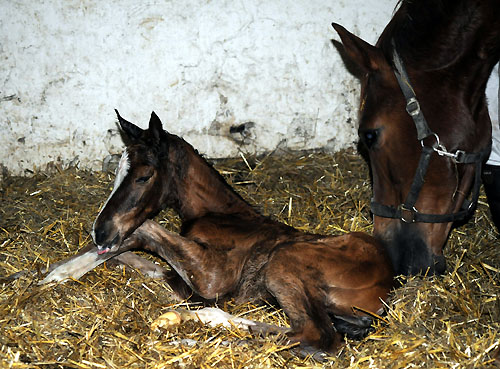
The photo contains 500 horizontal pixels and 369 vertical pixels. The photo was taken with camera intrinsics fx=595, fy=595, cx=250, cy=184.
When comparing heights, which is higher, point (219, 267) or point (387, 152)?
point (387, 152)

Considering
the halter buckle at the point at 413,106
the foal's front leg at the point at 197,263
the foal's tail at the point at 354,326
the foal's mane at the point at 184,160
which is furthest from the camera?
the foal's mane at the point at 184,160

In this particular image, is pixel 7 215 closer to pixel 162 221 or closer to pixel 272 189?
pixel 162 221

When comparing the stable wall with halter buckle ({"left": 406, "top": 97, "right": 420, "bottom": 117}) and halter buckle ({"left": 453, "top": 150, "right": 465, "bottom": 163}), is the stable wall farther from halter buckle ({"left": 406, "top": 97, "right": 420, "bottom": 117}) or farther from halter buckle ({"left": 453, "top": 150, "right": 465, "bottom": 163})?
halter buckle ({"left": 453, "top": 150, "right": 465, "bottom": 163})

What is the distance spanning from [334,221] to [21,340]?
230 cm

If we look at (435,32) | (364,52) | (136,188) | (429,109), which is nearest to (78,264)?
(136,188)

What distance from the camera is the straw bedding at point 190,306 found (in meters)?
2.73

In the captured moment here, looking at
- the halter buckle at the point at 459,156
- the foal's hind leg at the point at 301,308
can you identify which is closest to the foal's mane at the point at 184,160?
the foal's hind leg at the point at 301,308

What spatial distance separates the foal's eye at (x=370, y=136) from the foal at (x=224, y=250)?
0.58 m

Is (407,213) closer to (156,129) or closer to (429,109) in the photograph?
(429,109)

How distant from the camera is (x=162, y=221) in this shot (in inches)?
169

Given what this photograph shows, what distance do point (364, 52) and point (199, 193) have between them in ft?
4.85

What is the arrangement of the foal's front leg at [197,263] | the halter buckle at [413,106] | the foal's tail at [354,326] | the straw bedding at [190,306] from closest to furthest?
the straw bedding at [190,306], the halter buckle at [413,106], the foal's tail at [354,326], the foal's front leg at [197,263]

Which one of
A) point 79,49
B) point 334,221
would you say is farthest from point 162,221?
point 79,49

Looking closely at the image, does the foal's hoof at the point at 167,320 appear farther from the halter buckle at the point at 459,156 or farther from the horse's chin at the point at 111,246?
the halter buckle at the point at 459,156
